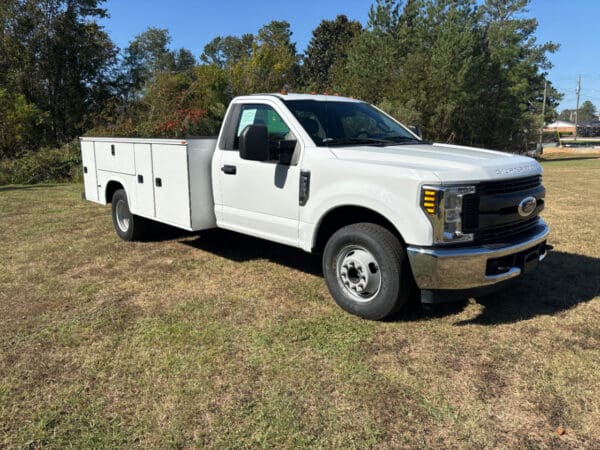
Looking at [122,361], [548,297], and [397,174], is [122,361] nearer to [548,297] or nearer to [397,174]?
[397,174]

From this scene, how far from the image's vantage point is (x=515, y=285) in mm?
5117

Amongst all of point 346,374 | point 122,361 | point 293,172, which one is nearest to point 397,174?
point 293,172

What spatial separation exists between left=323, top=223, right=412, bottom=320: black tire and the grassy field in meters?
0.18

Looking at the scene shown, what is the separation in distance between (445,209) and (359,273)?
3.22ft

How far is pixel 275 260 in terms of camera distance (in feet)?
20.3

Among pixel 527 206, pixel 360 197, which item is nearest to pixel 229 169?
pixel 360 197

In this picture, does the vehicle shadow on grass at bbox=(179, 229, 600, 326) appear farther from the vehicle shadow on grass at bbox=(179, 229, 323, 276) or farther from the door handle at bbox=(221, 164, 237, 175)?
the door handle at bbox=(221, 164, 237, 175)

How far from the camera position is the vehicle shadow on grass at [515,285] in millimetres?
4430

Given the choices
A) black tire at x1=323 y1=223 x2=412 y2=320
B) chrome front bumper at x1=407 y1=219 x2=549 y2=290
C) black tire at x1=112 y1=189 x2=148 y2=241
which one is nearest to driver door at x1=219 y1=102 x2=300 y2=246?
black tire at x1=323 y1=223 x2=412 y2=320

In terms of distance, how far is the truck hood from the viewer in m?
3.77

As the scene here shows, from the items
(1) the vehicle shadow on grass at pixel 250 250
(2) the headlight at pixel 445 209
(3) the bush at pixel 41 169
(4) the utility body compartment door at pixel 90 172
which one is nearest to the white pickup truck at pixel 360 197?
(2) the headlight at pixel 445 209

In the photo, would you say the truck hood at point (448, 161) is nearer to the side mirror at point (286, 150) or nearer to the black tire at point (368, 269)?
the side mirror at point (286, 150)

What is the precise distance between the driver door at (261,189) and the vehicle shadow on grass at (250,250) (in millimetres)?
905

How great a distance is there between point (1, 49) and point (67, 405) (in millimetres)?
25103
